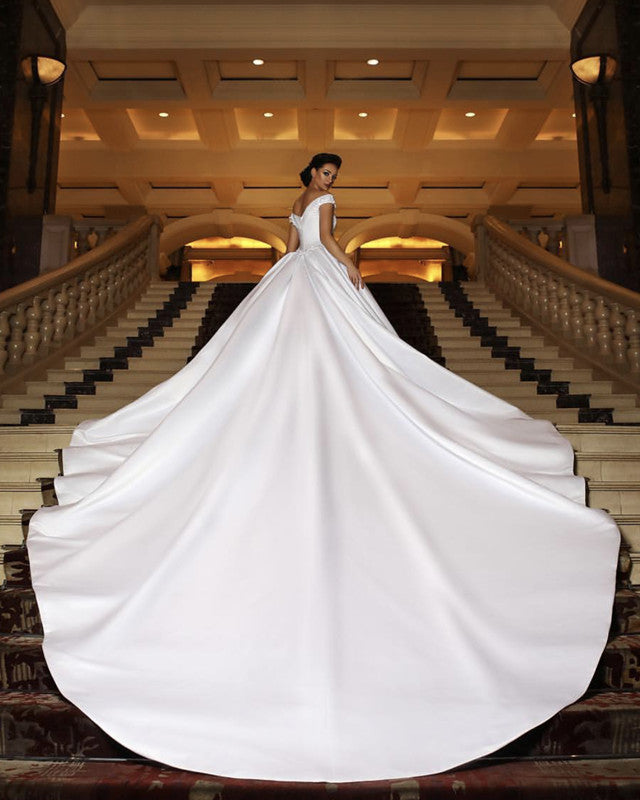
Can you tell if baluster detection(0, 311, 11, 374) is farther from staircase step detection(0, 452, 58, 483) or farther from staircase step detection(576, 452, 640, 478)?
staircase step detection(576, 452, 640, 478)

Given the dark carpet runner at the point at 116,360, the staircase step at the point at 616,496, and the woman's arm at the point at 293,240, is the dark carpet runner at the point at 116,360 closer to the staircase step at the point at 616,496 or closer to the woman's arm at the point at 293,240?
the woman's arm at the point at 293,240

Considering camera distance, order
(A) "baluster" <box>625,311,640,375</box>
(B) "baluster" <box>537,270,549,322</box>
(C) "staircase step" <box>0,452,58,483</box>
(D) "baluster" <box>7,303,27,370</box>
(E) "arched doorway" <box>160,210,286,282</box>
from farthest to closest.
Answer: (E) "arched doorway" <box>160,210,286,282</box>
(B) "baluster" <box>537,270,549,322</box>
(D) "baluster" <box>7,303,27,370</box>
(A) "baluster" <box>625,311,640,375</box>
(C) "staircase step" <box>0,452,58,483</box>

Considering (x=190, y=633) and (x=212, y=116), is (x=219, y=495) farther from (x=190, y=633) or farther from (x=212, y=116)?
(x=212, y=116)

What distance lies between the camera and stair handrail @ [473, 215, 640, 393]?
4.75m

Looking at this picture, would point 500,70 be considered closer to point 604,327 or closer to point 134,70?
point 134,70

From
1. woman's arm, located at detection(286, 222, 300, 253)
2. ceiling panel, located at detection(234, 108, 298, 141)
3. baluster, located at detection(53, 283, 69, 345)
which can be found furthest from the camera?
ceiling panel, located at detection(234, 108, 298, 141)

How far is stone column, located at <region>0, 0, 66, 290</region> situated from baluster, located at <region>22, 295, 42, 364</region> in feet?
4.22

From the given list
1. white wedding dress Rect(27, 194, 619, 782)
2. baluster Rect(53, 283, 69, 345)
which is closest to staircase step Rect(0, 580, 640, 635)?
white wedding dress Rect(27, 194, 619, 782)

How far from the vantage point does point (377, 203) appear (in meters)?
13.4

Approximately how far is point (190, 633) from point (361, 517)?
554 mm

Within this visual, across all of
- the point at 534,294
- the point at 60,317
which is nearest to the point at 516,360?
the point at 534,294

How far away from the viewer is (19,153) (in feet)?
22.4

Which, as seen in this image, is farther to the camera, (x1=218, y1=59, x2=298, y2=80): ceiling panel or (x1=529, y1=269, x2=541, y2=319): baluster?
(x1=218, y1=59, x2=298, y2=80): ceiling panel

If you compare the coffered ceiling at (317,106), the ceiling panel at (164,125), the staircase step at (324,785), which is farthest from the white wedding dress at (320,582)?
the ceiling panel at (164,125)
